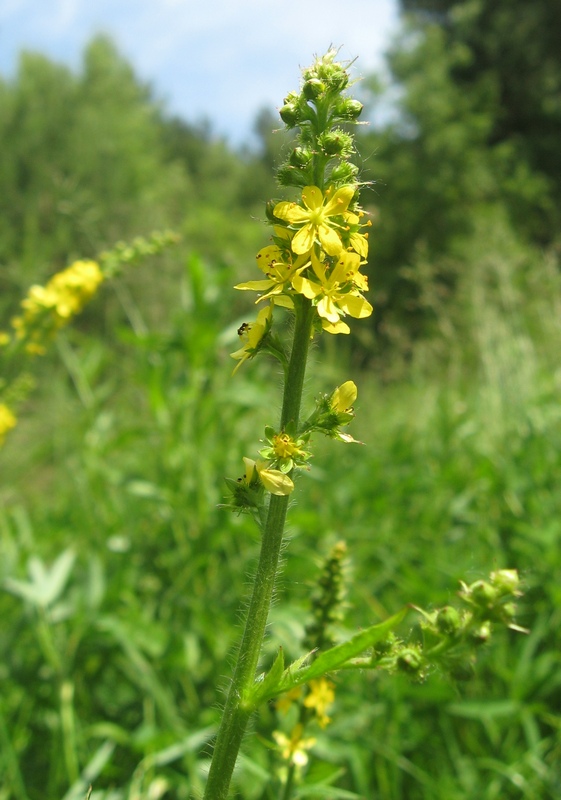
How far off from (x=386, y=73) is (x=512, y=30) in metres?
5.19

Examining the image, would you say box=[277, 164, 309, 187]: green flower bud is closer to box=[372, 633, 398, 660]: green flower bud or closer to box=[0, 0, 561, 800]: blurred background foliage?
box=[0, 0, 561, 800]: blurred background foliage

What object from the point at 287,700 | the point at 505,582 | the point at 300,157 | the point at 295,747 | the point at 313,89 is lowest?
the point at 295,747

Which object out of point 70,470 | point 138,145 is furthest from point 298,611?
point 138,145

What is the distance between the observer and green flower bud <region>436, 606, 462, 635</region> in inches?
45.4

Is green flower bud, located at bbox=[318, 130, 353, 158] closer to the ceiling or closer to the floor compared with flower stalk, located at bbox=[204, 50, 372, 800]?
closer to the ceiling

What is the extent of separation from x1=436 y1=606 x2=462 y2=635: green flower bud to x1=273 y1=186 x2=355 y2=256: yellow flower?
0.64 meters

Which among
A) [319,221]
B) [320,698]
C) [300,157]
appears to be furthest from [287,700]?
[300,157]

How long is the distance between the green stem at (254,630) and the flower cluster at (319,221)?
62mm

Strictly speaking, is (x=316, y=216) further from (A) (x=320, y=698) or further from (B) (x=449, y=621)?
(A) (x=320, y=698)

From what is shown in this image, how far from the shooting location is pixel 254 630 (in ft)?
3.95

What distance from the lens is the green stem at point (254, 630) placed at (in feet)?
3.91

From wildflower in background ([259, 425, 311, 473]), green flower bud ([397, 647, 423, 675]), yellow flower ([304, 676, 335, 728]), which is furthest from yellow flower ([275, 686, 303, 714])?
wildflower in background ([259, 425, 311, 473])

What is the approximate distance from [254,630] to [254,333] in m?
0.54

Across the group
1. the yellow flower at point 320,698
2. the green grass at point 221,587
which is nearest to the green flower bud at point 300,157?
the green grass at point 221,587
